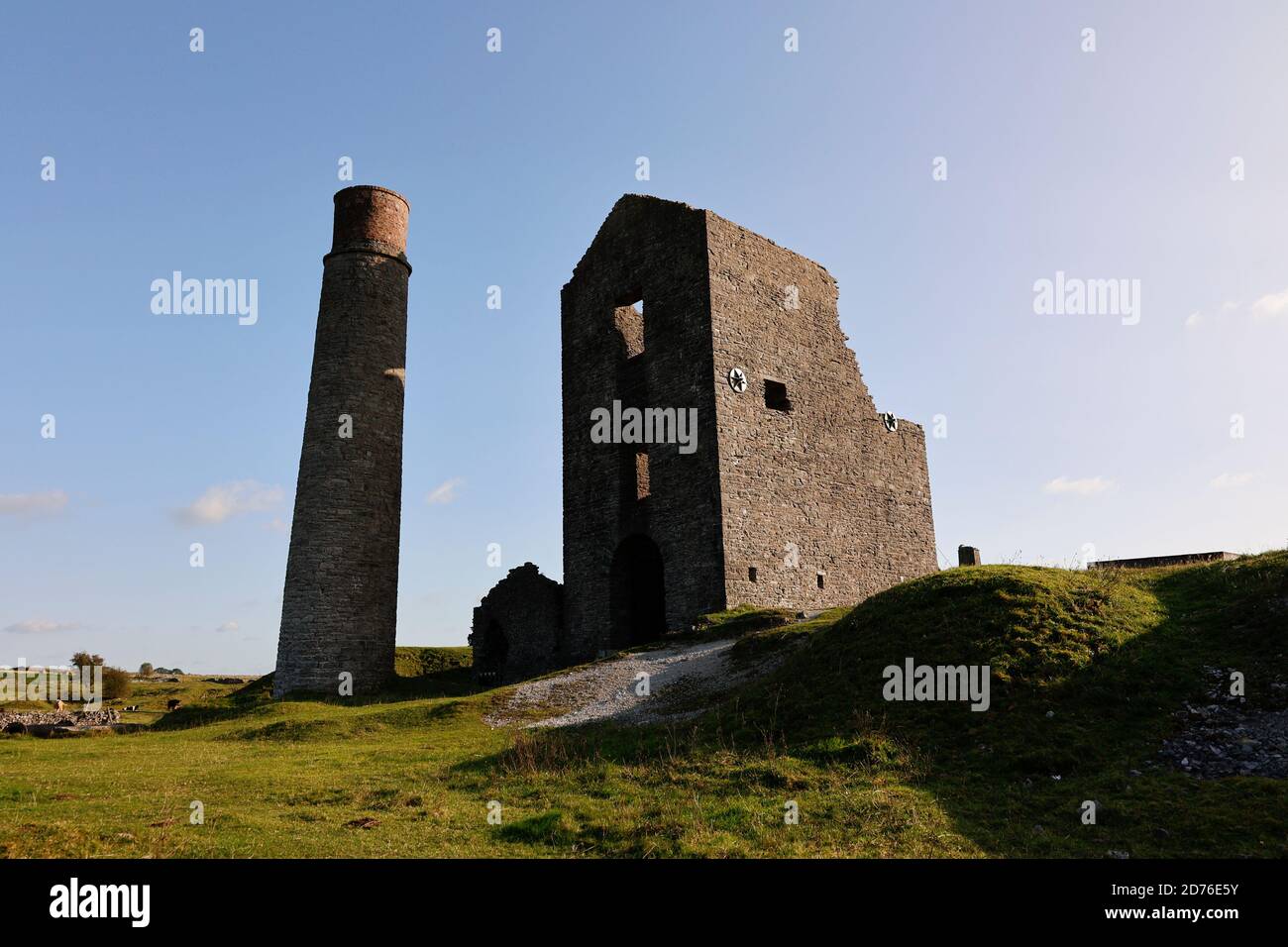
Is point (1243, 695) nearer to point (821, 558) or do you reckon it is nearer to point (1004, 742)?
point (1004, 742)

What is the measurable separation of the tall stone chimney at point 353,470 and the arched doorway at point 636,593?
740cm

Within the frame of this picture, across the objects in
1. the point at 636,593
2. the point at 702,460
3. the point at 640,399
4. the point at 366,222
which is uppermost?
the point at 366,222

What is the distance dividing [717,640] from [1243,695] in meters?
12.0

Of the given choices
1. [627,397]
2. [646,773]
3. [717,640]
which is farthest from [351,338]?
[646,773]

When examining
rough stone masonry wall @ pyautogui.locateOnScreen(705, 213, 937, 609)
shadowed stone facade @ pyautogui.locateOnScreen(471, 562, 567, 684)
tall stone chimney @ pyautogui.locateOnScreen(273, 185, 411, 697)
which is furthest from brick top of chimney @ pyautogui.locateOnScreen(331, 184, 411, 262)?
shadowed stone facade @ pyautogui.locateOnScreen(471, 562, 567, 684)

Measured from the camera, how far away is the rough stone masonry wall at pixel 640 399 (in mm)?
24797

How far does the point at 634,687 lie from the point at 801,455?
40.0 ft

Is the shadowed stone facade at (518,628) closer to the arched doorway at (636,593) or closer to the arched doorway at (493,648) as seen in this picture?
the arched doorway at (493,648)

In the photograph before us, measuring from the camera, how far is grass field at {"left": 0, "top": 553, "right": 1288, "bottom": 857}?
7.95 meters

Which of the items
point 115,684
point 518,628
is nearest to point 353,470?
point 518,628

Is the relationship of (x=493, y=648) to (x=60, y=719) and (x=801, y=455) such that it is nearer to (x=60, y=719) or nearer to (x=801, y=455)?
(x=801, y=455)

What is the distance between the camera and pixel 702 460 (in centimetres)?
2488

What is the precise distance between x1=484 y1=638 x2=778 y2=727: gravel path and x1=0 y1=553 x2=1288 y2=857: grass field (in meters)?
0.93

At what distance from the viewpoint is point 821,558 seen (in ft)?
89.3
